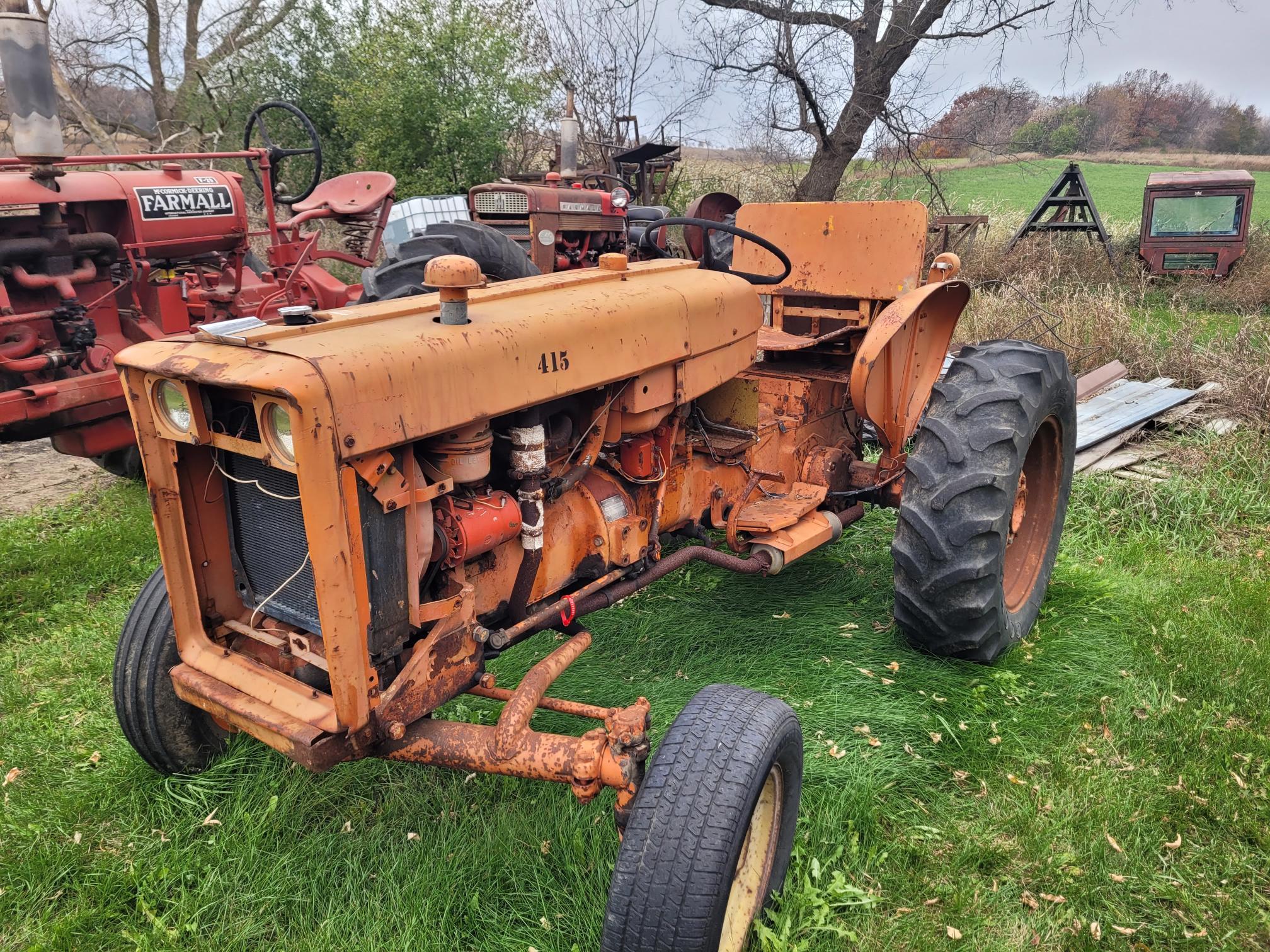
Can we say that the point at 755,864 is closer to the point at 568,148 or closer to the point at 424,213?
the point at 424,213

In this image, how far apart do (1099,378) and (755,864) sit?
17.1 ft

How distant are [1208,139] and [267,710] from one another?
109 feet

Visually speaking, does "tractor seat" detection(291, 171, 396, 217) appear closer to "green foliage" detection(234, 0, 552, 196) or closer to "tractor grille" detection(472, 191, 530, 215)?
"tractor grille" detection(472, 191, 530, 215)

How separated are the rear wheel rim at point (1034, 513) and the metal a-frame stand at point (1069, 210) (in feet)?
24.0

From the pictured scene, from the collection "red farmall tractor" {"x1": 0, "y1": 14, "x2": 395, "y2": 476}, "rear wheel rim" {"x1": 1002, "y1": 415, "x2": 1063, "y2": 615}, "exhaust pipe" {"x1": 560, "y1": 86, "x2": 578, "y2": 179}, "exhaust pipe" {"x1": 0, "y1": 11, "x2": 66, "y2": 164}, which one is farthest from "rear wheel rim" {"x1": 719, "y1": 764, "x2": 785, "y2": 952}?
"exhaust pipe" {"x1": 560, "y1": 86, "x2": 578, "y2": 179}

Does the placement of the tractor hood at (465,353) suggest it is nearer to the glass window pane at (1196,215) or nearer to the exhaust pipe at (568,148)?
the exhaust pipe at (568,148)

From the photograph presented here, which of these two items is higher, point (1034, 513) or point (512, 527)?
point (512, 527)

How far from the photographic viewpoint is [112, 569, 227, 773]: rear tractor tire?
255 cm

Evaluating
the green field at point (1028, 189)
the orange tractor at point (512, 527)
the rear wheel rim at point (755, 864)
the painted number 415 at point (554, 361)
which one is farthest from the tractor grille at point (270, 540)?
the green field at point (1028, 189)

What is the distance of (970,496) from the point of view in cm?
296

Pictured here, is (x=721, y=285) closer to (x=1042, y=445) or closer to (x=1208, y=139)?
(x=1042, y=445)

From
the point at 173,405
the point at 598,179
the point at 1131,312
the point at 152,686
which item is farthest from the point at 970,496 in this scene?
the point at 598,179

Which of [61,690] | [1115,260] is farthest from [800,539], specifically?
[1115,260]

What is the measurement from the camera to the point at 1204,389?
19.0ft
